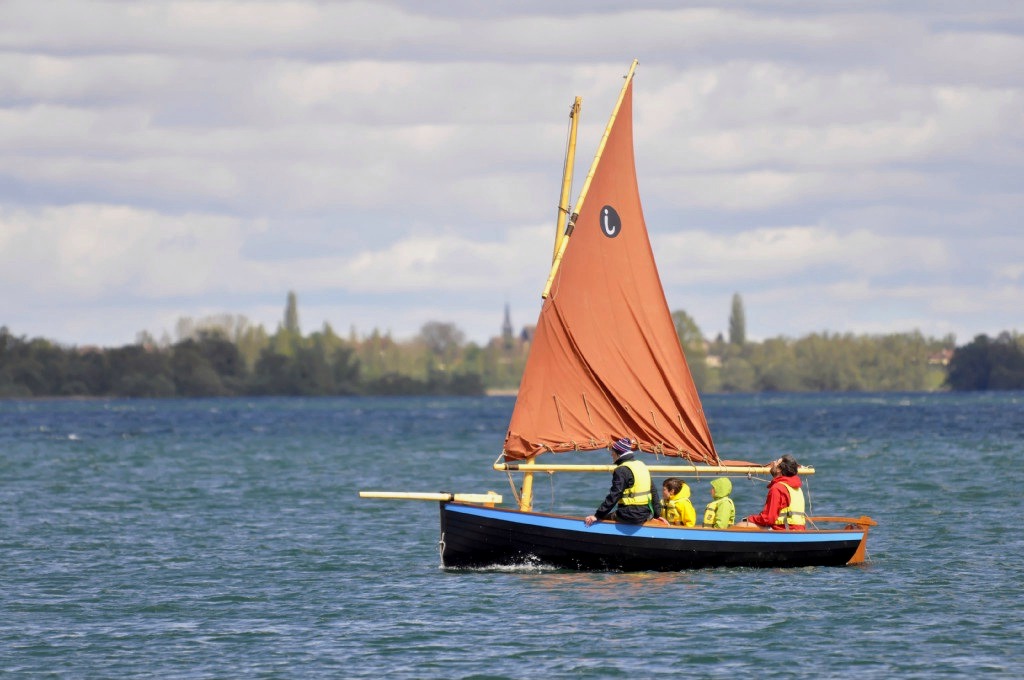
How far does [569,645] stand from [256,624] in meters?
5.92

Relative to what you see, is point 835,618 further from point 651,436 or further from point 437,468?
point 437,468

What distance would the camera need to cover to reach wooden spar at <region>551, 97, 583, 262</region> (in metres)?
31.4

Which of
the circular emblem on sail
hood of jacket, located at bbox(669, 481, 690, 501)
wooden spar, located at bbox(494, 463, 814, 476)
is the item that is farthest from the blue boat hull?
the circular emblem on sail

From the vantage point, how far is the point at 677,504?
30.8 m

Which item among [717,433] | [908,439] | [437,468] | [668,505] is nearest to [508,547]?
[668,505]

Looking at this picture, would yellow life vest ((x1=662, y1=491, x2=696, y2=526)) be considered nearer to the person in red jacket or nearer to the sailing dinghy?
the sailing dinghy

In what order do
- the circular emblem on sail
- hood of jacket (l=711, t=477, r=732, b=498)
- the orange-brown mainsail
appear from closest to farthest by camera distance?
hood of jacket (l=711, t=477, r=732, b=498) → the orange-brown mainsail → the circular emblem on sail

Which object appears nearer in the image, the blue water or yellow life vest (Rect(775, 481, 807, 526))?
the blue water

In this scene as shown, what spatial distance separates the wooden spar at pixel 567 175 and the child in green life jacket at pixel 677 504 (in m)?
5.27

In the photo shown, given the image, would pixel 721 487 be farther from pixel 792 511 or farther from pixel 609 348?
pixel 609 348

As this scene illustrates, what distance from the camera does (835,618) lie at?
26.6m

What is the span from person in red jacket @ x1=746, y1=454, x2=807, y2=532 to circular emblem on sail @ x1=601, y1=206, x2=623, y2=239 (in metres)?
5.96

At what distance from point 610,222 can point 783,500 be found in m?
6.86

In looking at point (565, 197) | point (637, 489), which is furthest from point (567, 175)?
point (637, 489)
